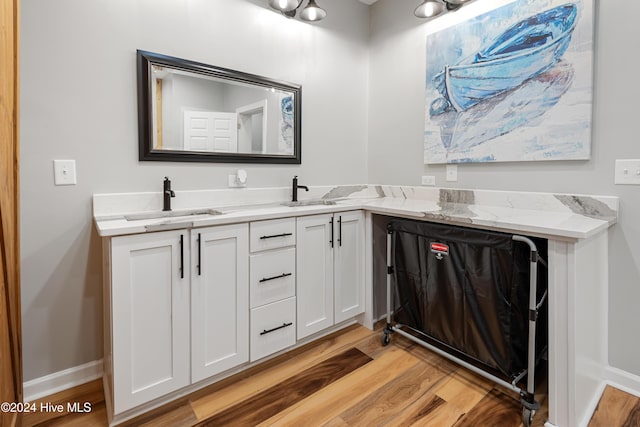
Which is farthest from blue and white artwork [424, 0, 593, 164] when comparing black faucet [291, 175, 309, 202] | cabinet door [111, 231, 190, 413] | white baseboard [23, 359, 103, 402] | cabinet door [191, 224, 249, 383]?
white baseboard [23, 359, 103, 402]

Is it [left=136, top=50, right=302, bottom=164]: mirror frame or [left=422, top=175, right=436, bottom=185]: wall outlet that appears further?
[left=422, top=175, right=436, bottom=185]: wall outlet

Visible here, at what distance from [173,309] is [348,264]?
117 centimetres

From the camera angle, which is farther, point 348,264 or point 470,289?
point 348,264

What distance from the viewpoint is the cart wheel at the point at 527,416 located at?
1.49m

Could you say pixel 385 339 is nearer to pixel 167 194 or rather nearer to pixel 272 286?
pixel 272 286

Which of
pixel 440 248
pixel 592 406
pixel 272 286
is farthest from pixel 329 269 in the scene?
pixel 592 406

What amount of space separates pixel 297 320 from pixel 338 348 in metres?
0.35

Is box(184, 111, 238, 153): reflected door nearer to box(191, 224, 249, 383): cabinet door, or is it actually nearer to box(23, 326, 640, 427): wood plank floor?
box(191, 224, 249, 383): cabinet door

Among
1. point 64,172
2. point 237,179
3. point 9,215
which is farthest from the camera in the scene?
point 237,179

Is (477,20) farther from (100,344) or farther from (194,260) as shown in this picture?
(100,344)

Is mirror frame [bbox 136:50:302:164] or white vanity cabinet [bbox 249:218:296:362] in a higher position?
mirror frame [bbox 136:50:302:164]

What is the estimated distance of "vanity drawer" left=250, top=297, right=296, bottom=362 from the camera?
187 cm

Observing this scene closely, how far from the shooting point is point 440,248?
1.86 metres

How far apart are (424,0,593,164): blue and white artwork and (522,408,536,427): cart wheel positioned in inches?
52.6
